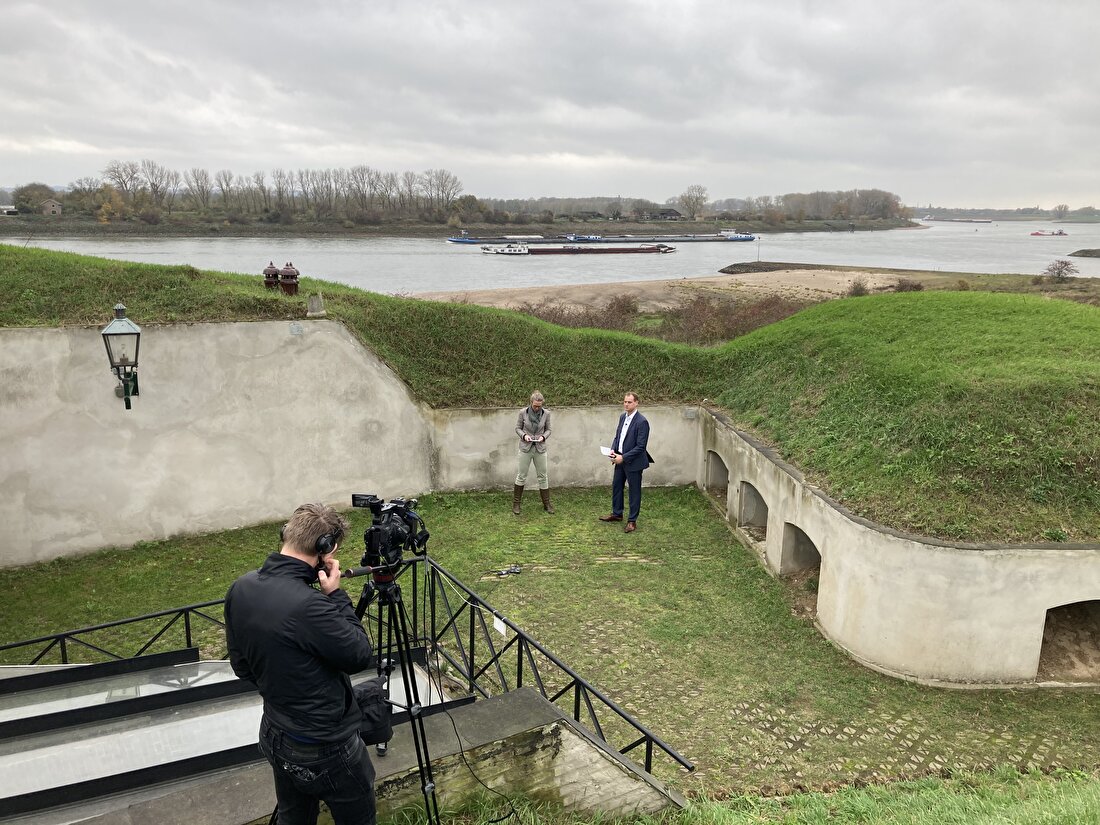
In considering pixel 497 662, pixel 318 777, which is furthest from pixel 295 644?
pixel 497 662

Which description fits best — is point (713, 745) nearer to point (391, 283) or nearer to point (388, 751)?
point (388, 751)

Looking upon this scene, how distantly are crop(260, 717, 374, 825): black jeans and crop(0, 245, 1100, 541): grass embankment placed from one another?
20.9 ft

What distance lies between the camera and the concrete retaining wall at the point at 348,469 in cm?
771

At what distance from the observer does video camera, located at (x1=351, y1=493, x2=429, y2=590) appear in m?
4.25

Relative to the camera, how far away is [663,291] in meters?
45.2

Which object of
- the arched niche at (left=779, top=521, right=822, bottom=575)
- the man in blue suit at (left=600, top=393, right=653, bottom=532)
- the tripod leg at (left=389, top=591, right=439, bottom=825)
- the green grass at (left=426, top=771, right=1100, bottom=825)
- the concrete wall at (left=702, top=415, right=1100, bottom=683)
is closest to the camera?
the tripod leg at (left=389, top=591, right=439, bottom=825)

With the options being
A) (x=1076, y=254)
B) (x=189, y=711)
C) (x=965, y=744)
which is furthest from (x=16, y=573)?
(x=1076, y=254)

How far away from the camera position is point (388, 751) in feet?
15.0

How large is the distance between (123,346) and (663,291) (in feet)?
127

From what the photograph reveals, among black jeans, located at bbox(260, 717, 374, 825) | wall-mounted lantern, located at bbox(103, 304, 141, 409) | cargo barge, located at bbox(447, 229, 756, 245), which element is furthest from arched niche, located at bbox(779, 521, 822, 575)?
cargo barge, located at bbox(447, 229, 756, 245)

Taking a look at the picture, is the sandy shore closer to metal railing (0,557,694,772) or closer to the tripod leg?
metal railing (0,557,694,772)

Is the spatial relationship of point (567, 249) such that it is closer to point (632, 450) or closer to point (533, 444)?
point (533, 444)

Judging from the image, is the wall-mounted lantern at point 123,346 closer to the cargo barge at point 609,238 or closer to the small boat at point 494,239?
the cargo barge at point 609,238

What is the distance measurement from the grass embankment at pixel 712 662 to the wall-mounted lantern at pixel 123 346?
2.66 m
